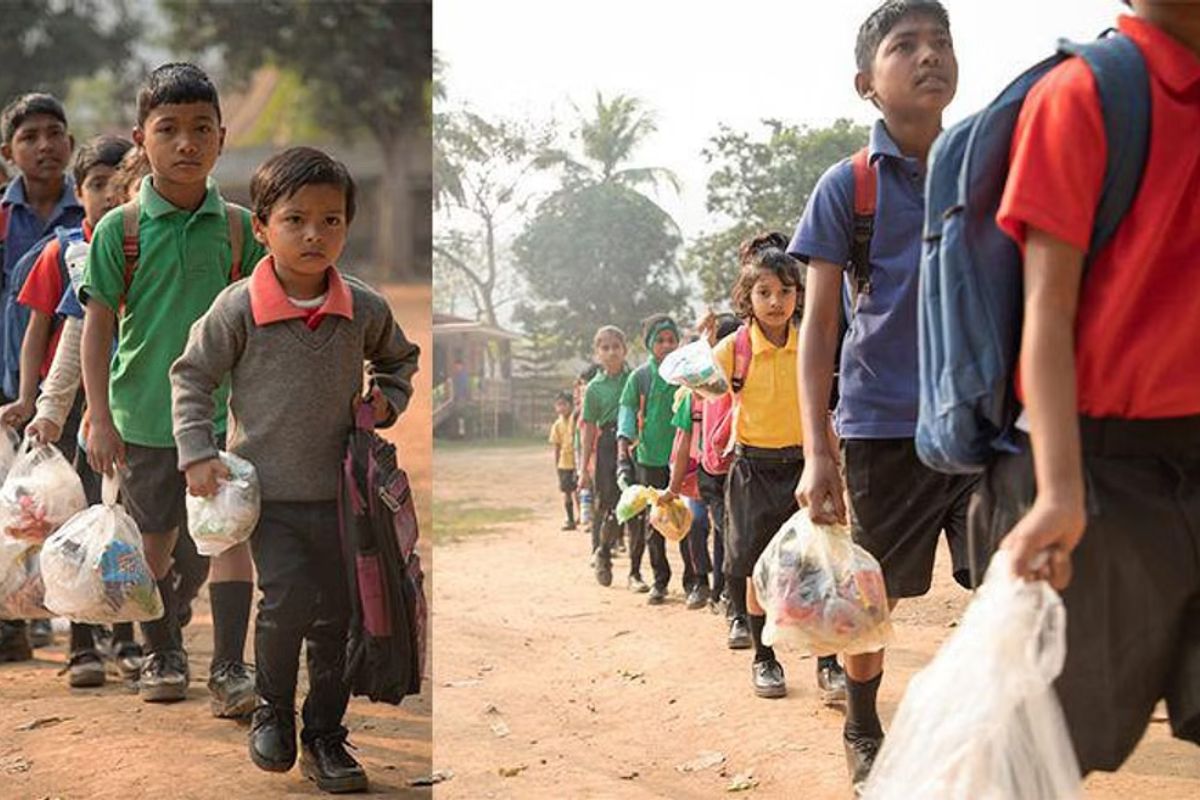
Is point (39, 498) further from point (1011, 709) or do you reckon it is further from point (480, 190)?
point (1011, 709)

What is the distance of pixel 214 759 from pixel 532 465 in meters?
3.49

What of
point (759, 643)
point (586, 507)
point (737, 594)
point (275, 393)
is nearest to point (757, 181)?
point (737, 594)

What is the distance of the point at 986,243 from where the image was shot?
2.67 m

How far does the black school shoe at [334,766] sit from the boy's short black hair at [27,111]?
2987 mm

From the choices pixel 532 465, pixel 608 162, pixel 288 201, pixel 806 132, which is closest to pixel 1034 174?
pixel 288 201

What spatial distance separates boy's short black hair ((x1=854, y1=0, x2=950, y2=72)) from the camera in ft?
13.5

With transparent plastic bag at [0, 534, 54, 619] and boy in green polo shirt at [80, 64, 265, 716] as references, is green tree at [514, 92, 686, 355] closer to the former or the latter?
boy in green polo shirt at [80, 64, 265, 716]

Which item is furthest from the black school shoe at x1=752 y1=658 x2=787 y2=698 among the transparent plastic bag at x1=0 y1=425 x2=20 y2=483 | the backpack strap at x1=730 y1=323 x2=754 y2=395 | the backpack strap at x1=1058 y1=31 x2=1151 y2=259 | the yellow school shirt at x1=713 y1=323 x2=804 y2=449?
the backpack strap at x1=1058 y1=31 x2=1151 y2=259

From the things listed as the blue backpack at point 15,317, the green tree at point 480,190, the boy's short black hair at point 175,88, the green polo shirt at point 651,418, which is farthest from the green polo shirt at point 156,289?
the green polo shirt at point 651,418

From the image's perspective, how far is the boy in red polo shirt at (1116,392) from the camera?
252 centimetres

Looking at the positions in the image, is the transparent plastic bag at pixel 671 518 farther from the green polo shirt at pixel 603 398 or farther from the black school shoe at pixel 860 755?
the black school shoe at pixel 860 755

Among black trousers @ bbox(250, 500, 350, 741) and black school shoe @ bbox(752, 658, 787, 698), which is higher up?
black trousers @ bbox(250, 500, 350, 741)

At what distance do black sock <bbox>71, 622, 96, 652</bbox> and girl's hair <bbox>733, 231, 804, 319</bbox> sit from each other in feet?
7.52

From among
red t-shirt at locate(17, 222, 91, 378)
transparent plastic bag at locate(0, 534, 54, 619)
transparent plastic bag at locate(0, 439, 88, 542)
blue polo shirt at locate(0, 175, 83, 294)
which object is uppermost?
blue polo shirt at locate(0, 175, 83, 294)
